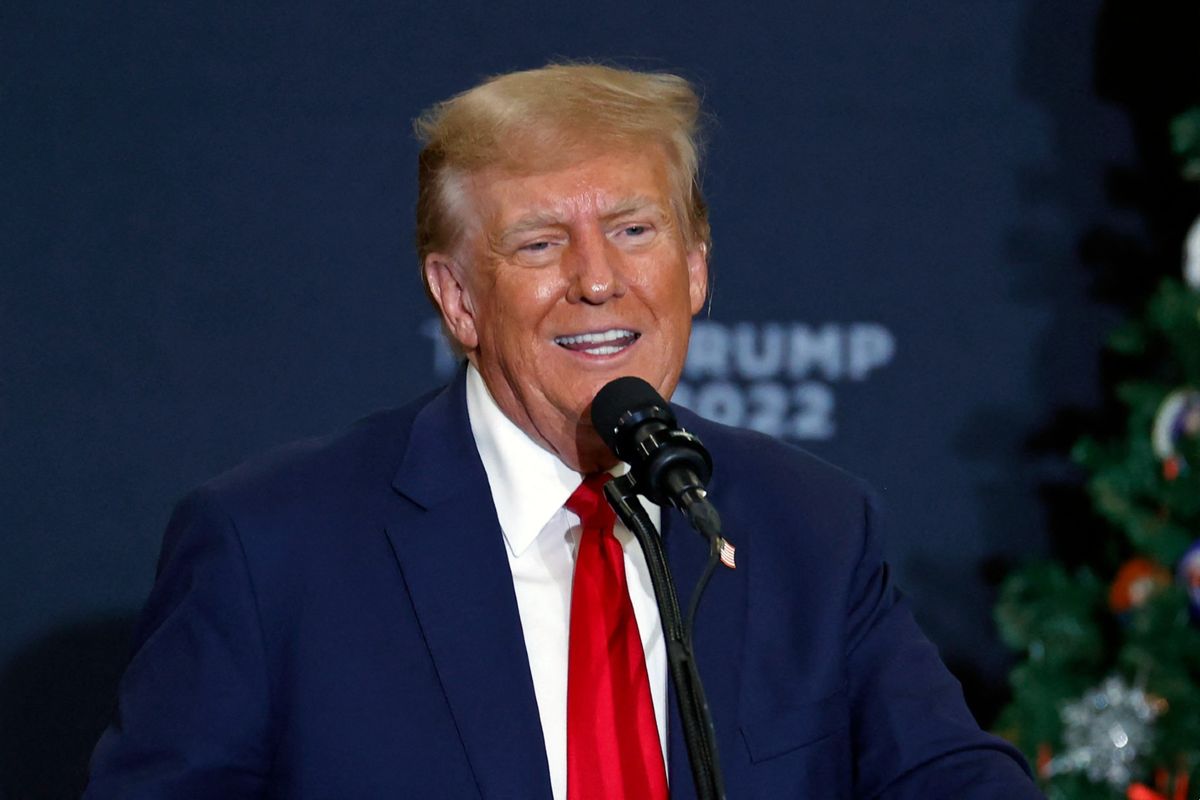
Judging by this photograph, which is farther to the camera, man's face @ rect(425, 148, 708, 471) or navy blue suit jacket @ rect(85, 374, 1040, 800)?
man's face @ rect(425, 148, 708, 471)

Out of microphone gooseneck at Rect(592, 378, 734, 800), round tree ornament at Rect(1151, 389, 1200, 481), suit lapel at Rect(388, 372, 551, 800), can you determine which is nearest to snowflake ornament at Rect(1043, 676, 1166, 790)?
round tree ornament at Rect(1151, 389, 1200, 481)

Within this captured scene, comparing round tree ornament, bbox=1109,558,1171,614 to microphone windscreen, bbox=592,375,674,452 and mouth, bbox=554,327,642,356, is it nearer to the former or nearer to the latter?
mouth, bbox=554,327,642,356

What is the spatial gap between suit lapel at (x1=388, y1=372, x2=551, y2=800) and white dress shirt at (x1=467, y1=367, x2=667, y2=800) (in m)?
0.03

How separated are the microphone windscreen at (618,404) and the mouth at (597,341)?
1.07 ft

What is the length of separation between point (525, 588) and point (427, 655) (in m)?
0.15

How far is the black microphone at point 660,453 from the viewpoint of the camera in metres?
1.27

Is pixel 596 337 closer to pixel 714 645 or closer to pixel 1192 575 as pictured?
pixel 714 645

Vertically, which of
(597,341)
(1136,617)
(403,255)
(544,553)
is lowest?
(1136,617)

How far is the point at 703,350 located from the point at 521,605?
171 cm

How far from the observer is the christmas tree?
10.1ft

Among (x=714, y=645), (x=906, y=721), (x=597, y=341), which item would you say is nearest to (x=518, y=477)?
(x=597, y=341)

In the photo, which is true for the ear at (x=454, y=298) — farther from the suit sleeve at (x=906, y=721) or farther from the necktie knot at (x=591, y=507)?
the suit sleeve at (x=906, y=721)

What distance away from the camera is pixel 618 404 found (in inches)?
54.6

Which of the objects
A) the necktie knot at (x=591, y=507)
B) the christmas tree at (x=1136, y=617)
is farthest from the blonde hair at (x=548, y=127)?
the christmas tree at (x=1136, y=617)
